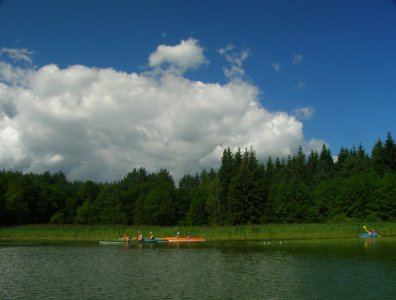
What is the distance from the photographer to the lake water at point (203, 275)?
2100 centimetres

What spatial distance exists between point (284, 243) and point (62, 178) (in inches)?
6047

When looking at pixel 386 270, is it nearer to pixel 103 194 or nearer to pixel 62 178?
pixel 103 194

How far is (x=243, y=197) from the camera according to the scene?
92.9 m

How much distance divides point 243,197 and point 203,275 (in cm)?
6712

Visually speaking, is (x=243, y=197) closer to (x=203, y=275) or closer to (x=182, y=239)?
(x=182, y=239)

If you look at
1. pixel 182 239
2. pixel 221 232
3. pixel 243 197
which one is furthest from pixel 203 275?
pixel 243 197

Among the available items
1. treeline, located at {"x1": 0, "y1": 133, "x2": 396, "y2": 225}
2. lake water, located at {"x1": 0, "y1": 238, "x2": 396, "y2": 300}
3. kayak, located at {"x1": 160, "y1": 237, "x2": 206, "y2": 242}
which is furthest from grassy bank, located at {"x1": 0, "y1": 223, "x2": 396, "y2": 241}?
treeline, located at {"x1": 0, "y1": 133, "x2": 396, "y2": 225}

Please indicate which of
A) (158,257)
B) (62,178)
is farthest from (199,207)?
(62,178)

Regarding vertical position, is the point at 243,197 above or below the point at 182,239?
above

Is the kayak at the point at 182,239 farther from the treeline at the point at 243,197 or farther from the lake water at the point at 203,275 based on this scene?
the treeline at the point at 243,197

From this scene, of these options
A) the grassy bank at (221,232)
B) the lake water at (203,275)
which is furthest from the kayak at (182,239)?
the lake water at (203,275)

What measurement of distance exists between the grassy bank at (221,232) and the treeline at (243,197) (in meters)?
27.7

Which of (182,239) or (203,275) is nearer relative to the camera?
(203,275)

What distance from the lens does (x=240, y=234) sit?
58656 millimetres
